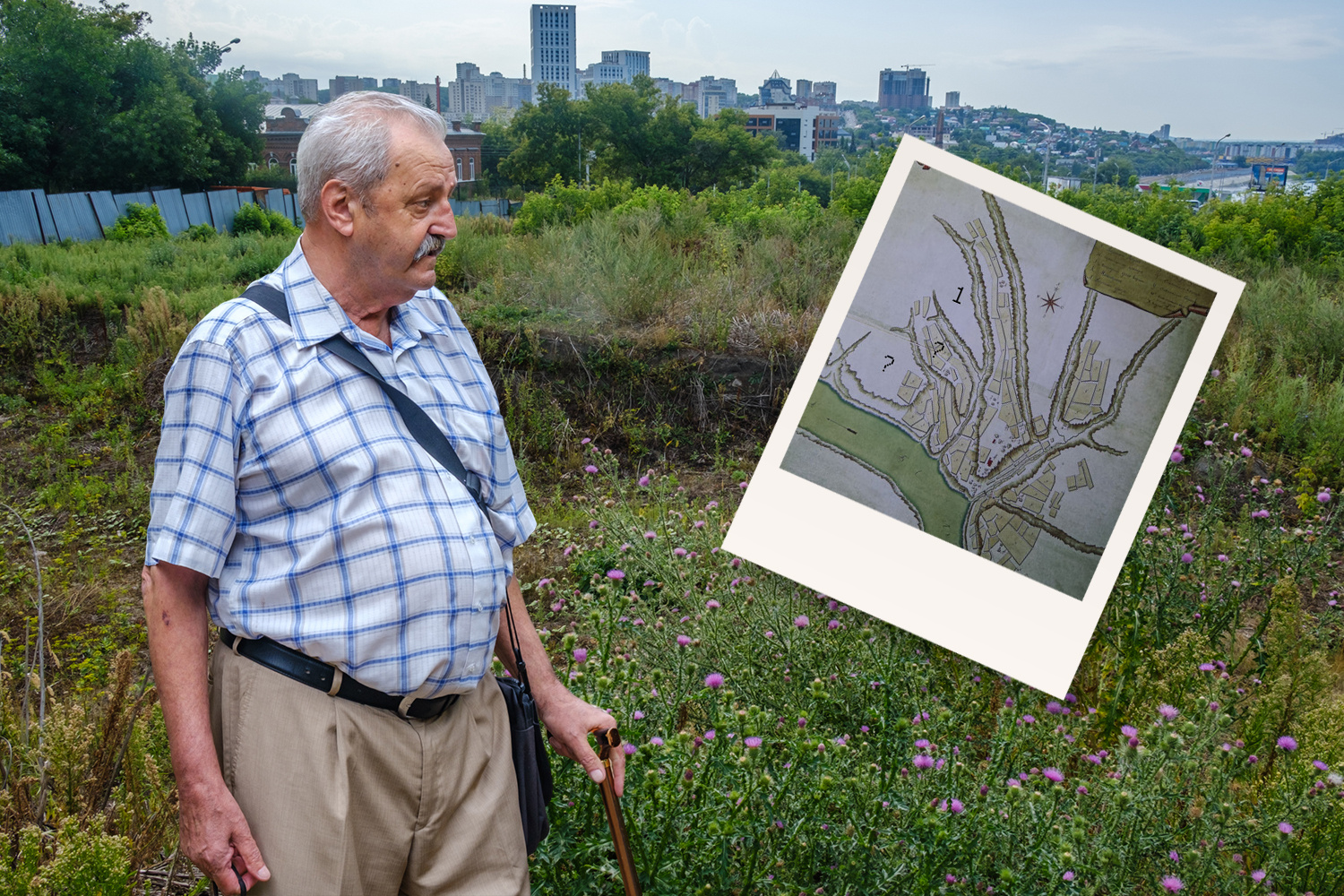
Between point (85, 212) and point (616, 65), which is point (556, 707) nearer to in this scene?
point (85, 212)

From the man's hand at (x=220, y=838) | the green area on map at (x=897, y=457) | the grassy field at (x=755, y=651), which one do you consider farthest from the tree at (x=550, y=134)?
the man's hand at (x=220, y=838)

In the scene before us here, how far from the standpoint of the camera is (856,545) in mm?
1515

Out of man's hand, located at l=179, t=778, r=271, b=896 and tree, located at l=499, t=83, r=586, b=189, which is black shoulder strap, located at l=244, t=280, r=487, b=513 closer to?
man's hand, located at l=179, t=778, r=271, b=896

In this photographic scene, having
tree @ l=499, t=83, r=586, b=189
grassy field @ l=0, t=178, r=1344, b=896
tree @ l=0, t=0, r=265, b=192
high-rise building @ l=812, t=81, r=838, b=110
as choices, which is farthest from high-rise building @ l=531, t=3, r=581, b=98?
grassy field @ l=0, t=178, r=1344, b=896

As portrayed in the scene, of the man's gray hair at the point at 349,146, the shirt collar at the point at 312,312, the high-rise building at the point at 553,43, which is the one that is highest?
the high-rise building at the point at 553,43

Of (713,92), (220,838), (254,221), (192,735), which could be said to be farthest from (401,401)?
(713,92)

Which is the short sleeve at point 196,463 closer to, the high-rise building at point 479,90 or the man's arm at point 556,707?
the man's arm at point 556,707

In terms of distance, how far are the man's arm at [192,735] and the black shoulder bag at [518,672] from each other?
0.36 m

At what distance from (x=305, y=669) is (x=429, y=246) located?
63cm

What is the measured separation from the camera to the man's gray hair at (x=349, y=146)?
4.44 feet

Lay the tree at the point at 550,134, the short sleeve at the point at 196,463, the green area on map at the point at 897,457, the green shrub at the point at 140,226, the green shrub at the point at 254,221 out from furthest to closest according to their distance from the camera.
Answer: the tree at the point at 550,134 → the green shrub at the point at 254,221 → the green shrub at the point at 140,226 → the green area on map at the point at 897,457 → the short sleeve at the point at 196,463

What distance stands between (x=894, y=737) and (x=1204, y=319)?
99 centimetres

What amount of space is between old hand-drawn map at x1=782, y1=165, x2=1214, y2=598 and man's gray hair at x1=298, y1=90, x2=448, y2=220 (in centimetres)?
76

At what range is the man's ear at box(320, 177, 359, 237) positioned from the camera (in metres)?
1.37
